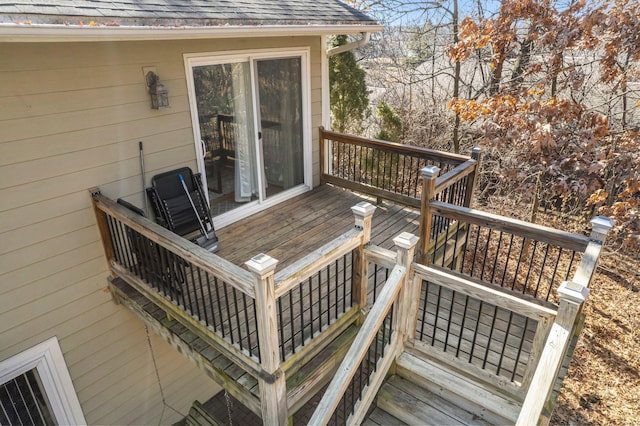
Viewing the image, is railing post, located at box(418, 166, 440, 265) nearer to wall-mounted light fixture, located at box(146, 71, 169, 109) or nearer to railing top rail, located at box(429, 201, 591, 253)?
railing top rail, located at box(429, 201, 591, 253)

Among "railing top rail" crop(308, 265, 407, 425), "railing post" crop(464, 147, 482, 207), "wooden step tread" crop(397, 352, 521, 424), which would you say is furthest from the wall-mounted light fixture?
"railing post" crop(464, 147, 482, 207)

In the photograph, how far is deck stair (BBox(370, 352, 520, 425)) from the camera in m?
2.95

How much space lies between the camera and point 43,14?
2580 mm

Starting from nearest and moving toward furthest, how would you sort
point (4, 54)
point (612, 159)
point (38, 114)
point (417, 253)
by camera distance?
point (4, 54) < point (38, 114) < point (417, 253) < point (612, 159)

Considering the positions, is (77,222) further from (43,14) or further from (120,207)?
(43,14)

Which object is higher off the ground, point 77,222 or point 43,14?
point 43,14

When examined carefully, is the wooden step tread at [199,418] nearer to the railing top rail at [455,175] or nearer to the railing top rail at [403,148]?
the railing top rail at [455,175]

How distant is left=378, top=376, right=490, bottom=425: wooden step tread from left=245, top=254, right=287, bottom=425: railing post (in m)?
0.88

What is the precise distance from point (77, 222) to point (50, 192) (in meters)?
0.35

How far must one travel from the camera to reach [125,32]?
2.90m

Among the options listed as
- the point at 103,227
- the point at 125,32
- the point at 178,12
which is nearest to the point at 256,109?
the point at 178,12

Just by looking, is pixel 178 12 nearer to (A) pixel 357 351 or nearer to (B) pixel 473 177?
(A) pixel 357 351

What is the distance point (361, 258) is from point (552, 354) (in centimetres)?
142

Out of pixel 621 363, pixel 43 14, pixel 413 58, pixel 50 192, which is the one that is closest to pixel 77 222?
pixel 50 192
